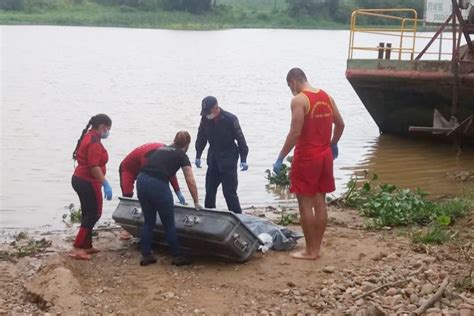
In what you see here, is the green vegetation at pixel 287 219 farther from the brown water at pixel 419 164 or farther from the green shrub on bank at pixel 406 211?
the brown water at pixel 419 164

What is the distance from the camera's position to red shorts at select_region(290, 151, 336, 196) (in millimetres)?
6469

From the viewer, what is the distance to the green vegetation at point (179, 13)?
62094mm

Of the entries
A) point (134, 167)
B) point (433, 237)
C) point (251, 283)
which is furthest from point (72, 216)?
point (433, 237)

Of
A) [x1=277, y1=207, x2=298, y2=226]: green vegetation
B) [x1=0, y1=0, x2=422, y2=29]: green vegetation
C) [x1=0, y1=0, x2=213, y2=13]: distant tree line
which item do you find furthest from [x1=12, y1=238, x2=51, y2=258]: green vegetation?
[x1=0, y1=0, x2=213, y2=13]: distant tree line

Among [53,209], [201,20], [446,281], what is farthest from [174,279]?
[201,20]

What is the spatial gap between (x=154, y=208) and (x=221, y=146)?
53.8 inches

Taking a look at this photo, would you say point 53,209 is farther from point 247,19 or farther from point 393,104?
point 247,19

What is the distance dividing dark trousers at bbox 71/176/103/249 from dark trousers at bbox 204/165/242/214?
1353 mm

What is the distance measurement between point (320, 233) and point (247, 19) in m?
65.8

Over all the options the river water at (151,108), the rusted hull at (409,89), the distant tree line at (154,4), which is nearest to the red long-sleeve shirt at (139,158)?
the river water at (151,108)

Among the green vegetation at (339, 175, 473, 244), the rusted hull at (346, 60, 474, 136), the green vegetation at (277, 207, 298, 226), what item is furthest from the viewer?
the rusted hull at (346, 60, 474, 136)

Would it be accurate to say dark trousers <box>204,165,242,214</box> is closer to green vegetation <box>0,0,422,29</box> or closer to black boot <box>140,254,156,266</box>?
black boot <box>140,254,156,266</box>

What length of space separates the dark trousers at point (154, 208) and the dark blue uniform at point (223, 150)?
1288 mm

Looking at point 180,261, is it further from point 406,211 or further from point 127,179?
point 406,211
